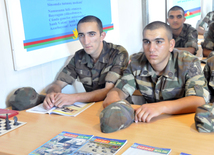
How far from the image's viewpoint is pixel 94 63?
2.16 m

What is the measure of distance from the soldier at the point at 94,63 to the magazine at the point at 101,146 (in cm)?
68

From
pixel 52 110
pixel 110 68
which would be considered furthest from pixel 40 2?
pixel 52 110

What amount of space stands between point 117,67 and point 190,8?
2199mm

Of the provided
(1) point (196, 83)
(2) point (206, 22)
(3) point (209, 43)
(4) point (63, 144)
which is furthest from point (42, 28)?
(2) point (206, 22)

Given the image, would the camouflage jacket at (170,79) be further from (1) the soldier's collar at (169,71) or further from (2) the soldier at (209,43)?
(2) the soldier at (209,43)

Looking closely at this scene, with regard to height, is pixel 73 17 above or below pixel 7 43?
above

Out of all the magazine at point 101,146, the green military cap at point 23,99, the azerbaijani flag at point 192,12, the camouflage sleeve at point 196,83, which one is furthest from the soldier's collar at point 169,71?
the azerbaijani flag at point 192,12

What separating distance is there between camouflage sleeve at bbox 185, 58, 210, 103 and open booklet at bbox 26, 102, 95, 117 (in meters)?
0.71

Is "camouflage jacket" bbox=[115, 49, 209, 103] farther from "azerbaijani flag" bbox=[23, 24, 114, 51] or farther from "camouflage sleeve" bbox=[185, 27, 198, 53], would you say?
"camouflage sleeve" bbox=[185, 27, 198, 53]

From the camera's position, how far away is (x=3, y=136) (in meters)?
1.38

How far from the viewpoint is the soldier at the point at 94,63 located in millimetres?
2004

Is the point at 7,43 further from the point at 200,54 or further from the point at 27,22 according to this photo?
the point at 200,54

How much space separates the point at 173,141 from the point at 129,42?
2320mm

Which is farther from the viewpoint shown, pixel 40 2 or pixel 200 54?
pixel 200 54
